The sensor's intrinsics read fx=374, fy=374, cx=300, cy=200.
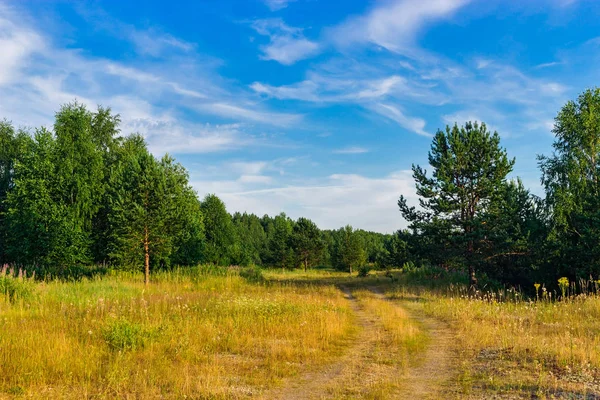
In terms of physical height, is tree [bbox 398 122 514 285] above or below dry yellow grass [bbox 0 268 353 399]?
above

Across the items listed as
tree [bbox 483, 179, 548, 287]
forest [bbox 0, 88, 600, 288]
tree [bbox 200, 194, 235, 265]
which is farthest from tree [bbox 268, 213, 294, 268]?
tree [bbox 483, 179, 548, 287]

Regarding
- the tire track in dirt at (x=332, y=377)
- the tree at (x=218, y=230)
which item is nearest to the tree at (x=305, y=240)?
the tree at (x=218, y=230)

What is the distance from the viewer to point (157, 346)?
752cm

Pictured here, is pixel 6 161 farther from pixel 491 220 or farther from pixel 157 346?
pixel 491 220

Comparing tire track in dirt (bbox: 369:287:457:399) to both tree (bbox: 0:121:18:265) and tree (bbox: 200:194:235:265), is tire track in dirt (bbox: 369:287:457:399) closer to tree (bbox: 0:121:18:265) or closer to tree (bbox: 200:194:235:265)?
tree (bbox: 200:194:235:265)

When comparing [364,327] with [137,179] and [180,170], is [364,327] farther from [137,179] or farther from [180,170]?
[180,170]

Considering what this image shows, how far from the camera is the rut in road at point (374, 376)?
18.4 feet

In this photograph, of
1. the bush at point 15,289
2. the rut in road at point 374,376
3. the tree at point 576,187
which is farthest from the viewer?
the tree at point 576,187

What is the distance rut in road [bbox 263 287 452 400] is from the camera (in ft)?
18.4

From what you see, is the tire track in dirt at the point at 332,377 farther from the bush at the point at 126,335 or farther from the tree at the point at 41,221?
the tree at the point at 41,221

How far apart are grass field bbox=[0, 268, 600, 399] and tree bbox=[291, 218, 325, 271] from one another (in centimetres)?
4349

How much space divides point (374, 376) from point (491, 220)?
1583 centimetres

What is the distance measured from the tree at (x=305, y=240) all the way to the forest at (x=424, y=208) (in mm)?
24696

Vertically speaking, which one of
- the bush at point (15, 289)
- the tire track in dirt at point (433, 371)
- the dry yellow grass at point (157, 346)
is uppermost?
the bush at point (15, 289)
